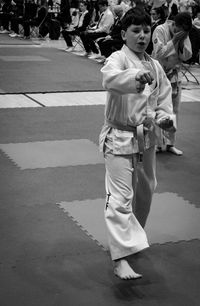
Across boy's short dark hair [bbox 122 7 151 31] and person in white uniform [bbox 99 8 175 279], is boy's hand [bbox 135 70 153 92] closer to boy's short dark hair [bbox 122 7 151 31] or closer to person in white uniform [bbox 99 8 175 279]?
person in white uniform [bbox 99 8 175 279]

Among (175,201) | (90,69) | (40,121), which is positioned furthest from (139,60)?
(90,69)

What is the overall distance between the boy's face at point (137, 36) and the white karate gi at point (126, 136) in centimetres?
5

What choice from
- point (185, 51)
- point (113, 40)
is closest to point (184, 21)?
point (185, 51)

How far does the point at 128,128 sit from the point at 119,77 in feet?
1.13

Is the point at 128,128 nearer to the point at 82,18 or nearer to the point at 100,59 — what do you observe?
the point at 100,59

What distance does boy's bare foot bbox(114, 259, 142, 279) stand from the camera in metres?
3.25

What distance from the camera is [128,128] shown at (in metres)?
3.29

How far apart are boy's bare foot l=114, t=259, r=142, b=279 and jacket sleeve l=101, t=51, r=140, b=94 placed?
99 cm

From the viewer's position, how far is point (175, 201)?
15.6ft

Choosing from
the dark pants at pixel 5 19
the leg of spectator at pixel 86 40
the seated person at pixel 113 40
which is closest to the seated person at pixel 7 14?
the dark pants at pixel 5 19

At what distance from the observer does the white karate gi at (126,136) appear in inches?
125

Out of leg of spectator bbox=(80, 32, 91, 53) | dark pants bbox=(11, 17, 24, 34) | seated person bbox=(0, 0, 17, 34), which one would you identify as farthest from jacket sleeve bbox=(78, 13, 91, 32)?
seated person bbox=(0, 0, 17, 34)

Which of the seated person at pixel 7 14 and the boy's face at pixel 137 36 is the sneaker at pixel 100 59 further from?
the boy's face at pixel 137 36

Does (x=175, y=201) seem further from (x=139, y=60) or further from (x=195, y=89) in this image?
(x=195, y=89)
